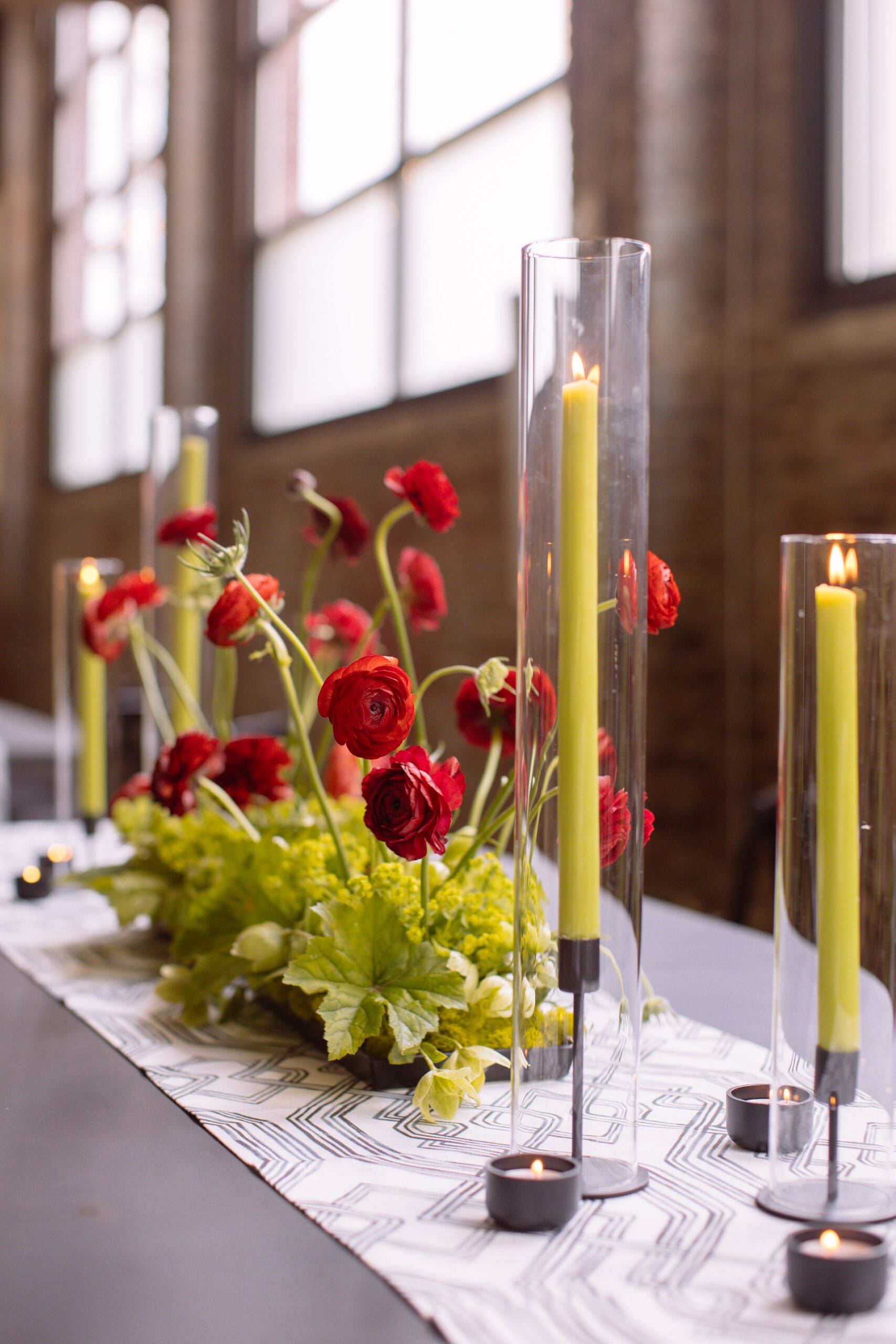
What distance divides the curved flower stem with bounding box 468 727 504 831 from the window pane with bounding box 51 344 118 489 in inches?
277

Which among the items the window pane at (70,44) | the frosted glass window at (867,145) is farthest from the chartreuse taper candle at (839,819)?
the window pane at (70,44)

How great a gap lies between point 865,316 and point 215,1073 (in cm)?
259

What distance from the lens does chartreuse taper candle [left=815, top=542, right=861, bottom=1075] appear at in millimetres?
562

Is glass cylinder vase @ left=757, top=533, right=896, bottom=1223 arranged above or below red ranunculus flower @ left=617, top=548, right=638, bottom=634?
below

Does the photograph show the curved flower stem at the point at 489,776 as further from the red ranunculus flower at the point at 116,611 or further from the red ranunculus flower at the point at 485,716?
the red ranunculus flower at the point at 116,611

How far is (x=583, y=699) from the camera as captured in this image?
0.62m

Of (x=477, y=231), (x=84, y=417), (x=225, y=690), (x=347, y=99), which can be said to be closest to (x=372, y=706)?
(x=225, y=690)

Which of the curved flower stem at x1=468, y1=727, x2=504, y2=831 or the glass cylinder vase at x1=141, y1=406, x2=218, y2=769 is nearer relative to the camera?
the curved flower stem at x1=468, y1=727, x2=504, y2=831

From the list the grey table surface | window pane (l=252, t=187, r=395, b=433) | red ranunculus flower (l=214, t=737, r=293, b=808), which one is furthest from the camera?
window pane (l=252, t=187, r=395, b=433)

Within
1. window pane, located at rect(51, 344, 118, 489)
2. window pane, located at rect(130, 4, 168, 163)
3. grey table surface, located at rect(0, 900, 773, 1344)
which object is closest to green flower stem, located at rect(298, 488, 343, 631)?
grey table surface, located at rect(0, 900, 773, 1344)

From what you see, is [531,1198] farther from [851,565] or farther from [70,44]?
[70,44]

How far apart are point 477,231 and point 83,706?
11.1 feet

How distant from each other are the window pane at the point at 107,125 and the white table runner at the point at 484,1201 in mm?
7232

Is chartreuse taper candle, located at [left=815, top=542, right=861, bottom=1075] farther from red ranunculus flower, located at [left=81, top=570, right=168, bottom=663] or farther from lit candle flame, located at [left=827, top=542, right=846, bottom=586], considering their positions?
red ranunculus flower, located at [left=81, top=570, right=168, bottom=663]
